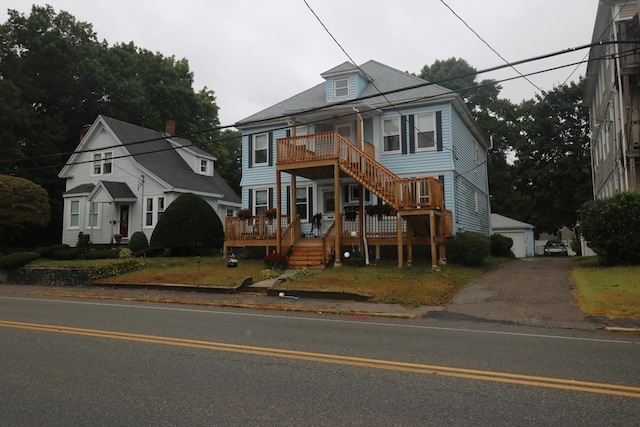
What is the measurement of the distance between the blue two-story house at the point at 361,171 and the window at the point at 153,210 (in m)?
6.05

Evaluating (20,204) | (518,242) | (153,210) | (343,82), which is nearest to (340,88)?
(343,82)

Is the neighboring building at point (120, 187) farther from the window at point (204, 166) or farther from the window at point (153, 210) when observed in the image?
the window at point (204, 166)

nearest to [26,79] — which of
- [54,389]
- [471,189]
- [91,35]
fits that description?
[91,35]

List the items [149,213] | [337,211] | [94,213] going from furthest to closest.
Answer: [94,213] < [149,213] < [337,211]

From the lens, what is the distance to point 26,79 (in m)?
32.7

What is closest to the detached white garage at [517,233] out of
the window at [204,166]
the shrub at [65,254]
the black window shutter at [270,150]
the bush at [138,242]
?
the black window shutter at [270,150]

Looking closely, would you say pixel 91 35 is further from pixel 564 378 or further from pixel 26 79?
pixel 564 378

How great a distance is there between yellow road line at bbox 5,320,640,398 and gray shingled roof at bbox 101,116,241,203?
20.3 meters

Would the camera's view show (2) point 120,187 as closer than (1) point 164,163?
Yes

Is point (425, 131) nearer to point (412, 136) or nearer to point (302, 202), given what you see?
point (412, 136)

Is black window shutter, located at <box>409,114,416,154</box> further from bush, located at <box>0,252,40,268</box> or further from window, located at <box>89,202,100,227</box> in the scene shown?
window, located at <box>89,202,100,227</box>

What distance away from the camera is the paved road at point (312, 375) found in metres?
4.23

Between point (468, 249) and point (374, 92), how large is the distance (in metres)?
9.21

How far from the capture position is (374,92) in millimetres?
22766
